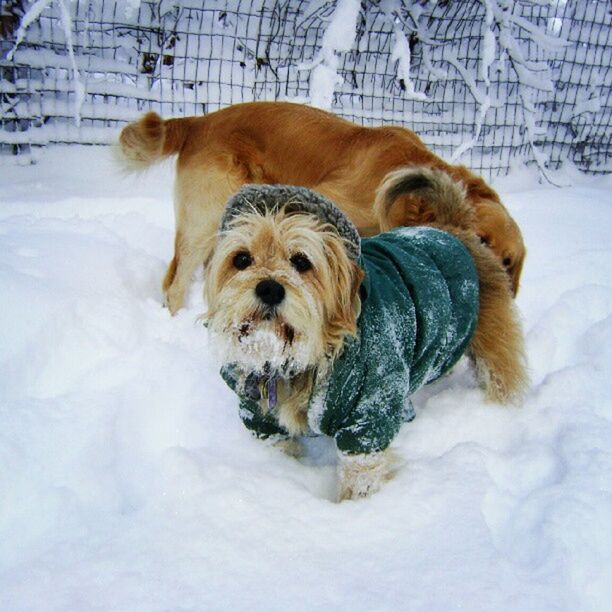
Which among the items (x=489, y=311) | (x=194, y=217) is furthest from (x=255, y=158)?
(x=489, y=311)

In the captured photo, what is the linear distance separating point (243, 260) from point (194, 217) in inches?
75.5

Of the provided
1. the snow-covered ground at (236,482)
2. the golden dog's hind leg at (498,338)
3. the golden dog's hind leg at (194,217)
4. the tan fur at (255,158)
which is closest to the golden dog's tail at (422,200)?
the golden dog's hind leg at (498,338)

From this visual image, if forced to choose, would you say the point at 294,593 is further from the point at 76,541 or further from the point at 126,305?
the point at 126,305

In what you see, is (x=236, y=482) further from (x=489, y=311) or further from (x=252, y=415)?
(x=489, y=311)

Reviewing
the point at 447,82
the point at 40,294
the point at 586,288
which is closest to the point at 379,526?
the point at 40,294

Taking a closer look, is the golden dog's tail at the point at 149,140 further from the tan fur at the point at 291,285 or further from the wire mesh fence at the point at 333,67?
the tan fur at the point at 291,285

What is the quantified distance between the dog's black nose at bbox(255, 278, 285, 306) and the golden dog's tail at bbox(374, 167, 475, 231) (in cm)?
107

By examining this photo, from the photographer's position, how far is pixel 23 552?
176 cm

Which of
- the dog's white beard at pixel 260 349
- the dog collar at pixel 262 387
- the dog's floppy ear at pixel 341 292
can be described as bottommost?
the dog collar at pixel 262 387

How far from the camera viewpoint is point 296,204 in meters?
1.83

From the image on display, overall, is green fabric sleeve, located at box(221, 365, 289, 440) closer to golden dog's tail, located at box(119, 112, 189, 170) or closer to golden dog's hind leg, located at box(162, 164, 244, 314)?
golden dog's hind leg, located at box(162, 164, 244, 314)

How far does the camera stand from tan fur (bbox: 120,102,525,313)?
3490mm

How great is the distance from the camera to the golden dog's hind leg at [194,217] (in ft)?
11.6

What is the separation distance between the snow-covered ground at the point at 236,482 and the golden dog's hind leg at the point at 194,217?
0.63 feet
